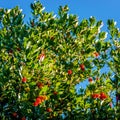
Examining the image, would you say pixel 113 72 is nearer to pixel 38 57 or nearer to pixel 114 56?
pixel 114 56

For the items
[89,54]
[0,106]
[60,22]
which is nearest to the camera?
[0,106]

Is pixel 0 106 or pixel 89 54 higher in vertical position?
pixel 89 54

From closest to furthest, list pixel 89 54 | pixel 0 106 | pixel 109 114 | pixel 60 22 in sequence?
pixel 109 114 → pixel 0 106 → pixel 89 54 → pixel 60 22

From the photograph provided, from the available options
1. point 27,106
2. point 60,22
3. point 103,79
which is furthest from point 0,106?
point 60,22

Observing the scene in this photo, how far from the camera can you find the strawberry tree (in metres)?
12.8

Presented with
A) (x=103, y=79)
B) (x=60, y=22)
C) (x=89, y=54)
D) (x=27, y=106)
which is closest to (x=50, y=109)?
(x=27, y=106)

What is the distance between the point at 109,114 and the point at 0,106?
14.5 ft

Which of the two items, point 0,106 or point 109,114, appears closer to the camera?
point 109,114

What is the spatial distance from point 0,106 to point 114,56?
5029 mm

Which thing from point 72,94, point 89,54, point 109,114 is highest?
point 89,54

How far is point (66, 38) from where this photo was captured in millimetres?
16906

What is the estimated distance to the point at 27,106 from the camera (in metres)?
13.0

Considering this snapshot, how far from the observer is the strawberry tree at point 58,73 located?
12.8 metres

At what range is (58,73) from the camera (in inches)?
580
